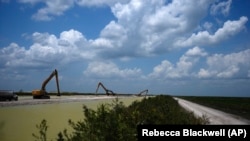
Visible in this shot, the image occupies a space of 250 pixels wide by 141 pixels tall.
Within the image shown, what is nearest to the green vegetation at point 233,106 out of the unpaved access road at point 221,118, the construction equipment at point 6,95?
the unpaved access road at point 221,118

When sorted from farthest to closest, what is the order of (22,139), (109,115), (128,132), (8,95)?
(8,95), (22,139), (109,115), (128,132)

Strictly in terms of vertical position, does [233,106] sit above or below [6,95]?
below

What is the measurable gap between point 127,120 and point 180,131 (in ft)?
8.19

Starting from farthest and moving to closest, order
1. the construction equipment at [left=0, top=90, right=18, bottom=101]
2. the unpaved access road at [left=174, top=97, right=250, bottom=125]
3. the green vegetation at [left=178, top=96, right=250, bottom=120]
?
1. the construction equipment at [left=0, top=90, right=18, bottom=101]
2. the green vegetation at [left=178, top=96, right=250, bottom=120]
3. the unpaved access road at [left=174, top=97, right=250, bottom=125]

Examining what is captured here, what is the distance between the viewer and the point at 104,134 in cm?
877

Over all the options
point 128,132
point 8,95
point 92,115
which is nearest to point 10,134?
point 92,115

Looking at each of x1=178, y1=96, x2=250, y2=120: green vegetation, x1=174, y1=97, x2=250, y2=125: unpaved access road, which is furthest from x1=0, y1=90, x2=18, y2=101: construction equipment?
x1=178, y1=96, x2=250, y2=120: green vegetation

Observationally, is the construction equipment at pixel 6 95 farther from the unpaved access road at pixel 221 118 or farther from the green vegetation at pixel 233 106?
the green vegetation at pixel 233 106

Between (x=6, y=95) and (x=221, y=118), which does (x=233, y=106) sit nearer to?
(x=221, y=118)

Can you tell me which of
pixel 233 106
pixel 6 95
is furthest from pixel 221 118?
pixel 233 106

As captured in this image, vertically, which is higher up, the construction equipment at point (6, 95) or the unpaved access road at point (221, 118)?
the construction equipment at point (6, 95)

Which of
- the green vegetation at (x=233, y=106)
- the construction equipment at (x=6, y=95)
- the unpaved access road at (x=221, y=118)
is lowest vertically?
the green vegetation at (x=233, y=106)

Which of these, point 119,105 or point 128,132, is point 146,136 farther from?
point 119,105

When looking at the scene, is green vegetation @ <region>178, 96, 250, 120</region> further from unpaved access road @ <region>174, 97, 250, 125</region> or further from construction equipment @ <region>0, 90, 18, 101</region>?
construction equipment @ <region>0, 90, 18, 101</region>
